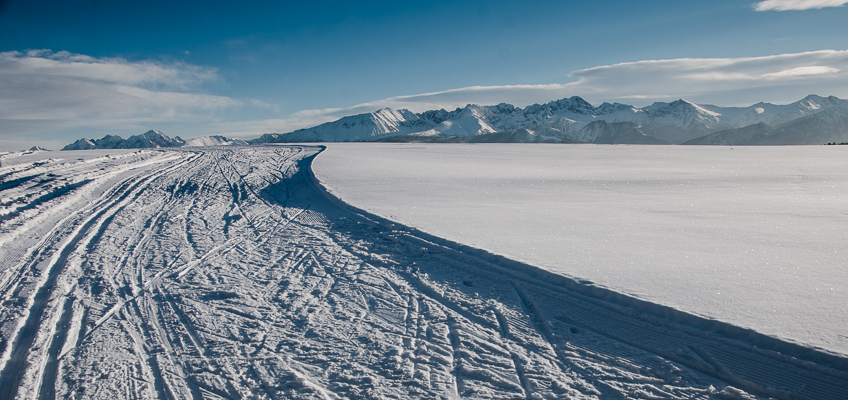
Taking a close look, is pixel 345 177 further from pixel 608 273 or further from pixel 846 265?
pixel 846 265

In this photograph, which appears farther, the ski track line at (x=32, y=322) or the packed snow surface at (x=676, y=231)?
the packed snow surface at (x=676, y=231)

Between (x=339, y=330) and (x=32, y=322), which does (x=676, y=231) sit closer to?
(x=339, y=330)

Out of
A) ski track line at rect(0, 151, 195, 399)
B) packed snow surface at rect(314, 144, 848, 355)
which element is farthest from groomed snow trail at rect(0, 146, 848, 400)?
packed snow surface at rect(314, 144, 848, 355)

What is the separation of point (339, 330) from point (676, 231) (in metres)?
5.18

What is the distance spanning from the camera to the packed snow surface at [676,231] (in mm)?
3549

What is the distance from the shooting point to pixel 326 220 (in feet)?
24.8

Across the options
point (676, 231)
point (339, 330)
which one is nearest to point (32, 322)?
point (339, 330)

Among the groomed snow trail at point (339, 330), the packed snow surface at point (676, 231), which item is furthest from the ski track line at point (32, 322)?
the packed snow surface at point (676, 231)

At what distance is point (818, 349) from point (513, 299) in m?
2.17

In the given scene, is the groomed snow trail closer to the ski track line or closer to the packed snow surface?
the ski track line

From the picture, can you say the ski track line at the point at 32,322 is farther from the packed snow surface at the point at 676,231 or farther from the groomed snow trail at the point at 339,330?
the packed snow surface at the point at 676,231

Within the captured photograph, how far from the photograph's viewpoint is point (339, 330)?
3.45m

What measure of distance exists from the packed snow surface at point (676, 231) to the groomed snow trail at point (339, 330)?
1.33 ft

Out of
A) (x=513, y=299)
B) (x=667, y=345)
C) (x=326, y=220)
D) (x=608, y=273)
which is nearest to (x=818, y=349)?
(x=667, y=345)
